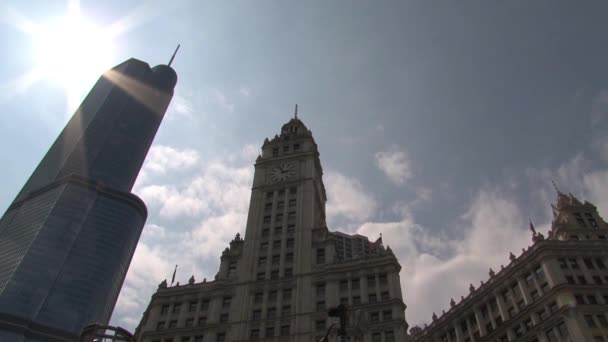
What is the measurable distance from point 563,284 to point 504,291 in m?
12.5

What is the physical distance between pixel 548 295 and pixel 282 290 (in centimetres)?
4140

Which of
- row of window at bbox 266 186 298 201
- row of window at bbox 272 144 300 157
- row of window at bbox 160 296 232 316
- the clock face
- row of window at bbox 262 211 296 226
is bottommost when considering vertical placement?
row of window at bbox 160 296 232 316

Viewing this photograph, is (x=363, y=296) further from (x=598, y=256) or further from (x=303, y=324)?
(x=598, y=256)

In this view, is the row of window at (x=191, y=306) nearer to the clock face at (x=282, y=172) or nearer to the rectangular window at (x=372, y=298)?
the rectangular window at (x=372, y=298)

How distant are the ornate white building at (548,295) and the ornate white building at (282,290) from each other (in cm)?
1919

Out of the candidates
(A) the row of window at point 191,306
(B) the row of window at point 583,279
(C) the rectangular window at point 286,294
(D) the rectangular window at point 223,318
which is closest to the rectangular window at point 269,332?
(C) the rectangular window at point 286,294

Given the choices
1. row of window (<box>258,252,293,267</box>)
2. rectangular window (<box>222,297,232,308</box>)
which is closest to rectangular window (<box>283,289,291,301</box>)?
row of window (<box>258,252,293,267</box>)

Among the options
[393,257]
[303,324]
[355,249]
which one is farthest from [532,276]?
[355,249]

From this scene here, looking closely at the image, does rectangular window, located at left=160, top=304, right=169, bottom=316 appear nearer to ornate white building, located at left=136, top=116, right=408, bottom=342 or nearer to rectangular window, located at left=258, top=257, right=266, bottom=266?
ornate white building, located at left=136, top=116, right=408, bottom=342

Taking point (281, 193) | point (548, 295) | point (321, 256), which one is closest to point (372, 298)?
point (321, 256)

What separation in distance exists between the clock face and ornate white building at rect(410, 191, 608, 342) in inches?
1625

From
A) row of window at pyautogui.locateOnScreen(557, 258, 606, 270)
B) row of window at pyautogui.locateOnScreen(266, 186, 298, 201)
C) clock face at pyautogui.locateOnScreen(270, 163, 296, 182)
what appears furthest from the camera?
clock face at pyautogui.locateOnScreen(270, 163, 296, 182)

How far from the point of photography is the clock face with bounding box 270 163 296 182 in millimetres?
111938

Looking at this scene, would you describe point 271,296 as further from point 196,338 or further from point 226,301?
point 196,338
